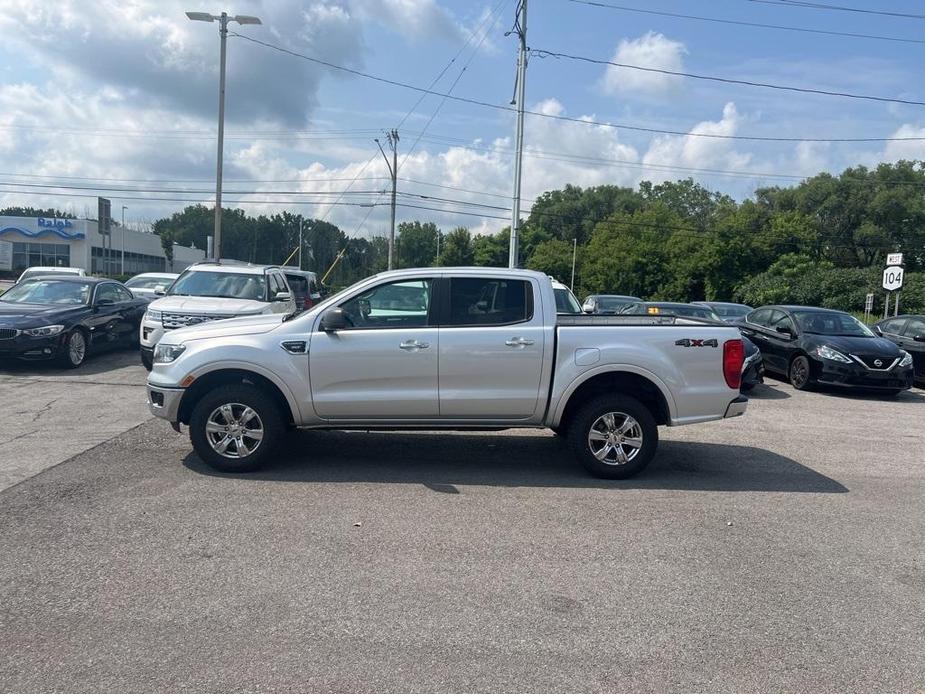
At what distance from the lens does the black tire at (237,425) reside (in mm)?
6660

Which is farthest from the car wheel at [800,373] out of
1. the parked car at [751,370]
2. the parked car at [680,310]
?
the parked car at [680,310]

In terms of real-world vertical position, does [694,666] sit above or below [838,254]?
below

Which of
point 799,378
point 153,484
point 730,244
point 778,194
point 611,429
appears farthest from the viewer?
point 778,194

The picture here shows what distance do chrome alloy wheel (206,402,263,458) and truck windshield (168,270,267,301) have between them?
6.93 metres

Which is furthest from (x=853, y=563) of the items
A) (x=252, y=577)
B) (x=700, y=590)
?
(x=252, y=577)

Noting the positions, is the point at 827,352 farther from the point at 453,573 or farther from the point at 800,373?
the point at 453,573

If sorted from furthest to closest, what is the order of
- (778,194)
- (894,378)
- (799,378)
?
1. (778,194)
2. (799,378)
3. (894,378)

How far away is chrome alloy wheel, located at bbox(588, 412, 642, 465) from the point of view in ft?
22.3

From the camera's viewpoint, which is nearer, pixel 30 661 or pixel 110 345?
pixel 30 661

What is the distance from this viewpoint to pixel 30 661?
3.51 meters

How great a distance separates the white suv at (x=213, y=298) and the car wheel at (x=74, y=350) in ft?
3.56

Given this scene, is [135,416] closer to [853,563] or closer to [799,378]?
[853,563]

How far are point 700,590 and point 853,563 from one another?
1295mm

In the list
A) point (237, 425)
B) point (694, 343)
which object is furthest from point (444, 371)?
point (694, 343)
